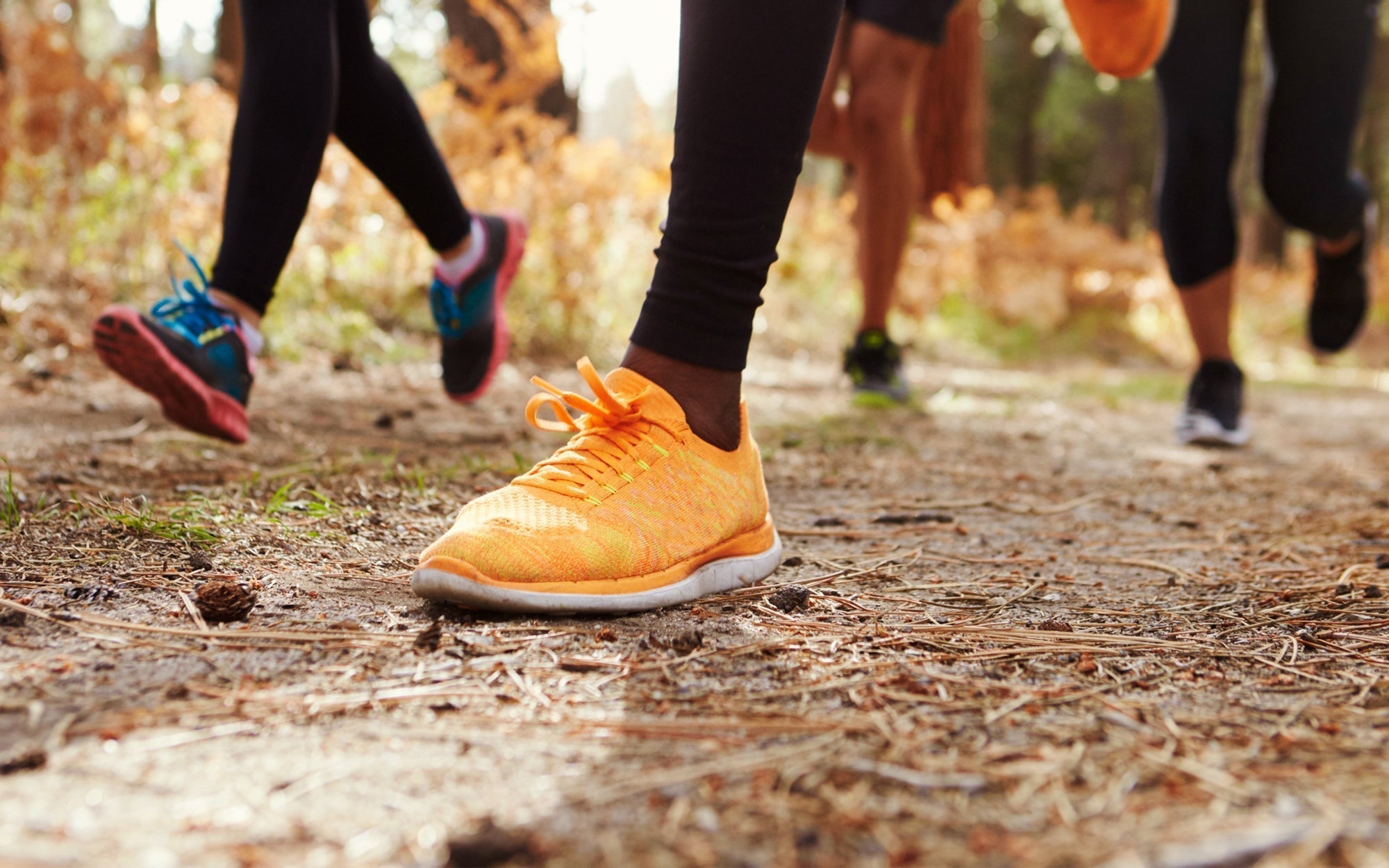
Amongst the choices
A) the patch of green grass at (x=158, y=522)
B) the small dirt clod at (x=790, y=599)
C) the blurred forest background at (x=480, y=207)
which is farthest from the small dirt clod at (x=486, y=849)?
the blurred forest background at (x=480, y=207)

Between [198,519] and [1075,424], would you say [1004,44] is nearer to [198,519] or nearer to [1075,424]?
[1075,424]

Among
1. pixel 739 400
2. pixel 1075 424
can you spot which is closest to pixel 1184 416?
pixel 1075 424

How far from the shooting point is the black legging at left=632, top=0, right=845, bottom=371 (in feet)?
4.60

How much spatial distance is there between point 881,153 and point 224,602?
117 inches

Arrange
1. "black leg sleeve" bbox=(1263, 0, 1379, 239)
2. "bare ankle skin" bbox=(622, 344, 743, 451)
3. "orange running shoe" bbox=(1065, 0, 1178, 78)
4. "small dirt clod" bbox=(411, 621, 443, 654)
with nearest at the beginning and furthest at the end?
"small dirt clod" bbox=(411, 621, 443, 654), "bare ankle skin" bbox=(622, 344, 743, 451), "orange running shoe" bbox=(1065, 0, 1178, 78), "black leg sleeve" bbox=(1263, 0, 1379, 239)

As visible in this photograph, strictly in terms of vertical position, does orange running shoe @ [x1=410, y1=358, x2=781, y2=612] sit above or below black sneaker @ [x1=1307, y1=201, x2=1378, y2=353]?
below

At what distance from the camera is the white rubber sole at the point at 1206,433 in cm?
323

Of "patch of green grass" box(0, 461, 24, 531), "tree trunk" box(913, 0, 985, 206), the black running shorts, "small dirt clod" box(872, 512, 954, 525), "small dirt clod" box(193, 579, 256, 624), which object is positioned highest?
"tree trunk" box(913, 0, 985, 206)

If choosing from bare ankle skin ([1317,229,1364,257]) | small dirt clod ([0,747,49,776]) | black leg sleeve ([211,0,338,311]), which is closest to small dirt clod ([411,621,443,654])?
small dirt clod ([0,747,49,776])

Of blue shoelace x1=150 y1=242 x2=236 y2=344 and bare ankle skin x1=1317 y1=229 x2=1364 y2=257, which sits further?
bare ankle skin x1=1317 y1=229 x2=1364 y2=257

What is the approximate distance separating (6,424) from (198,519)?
1.05 metres

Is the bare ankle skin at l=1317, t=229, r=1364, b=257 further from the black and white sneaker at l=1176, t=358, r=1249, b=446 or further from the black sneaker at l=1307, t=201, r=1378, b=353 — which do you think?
the black and white sneaker at l=1176, t=358, r=1249, b=446

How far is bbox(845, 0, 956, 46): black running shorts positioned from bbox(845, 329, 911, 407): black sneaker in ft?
3.27

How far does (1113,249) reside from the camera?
9125 millimetres
